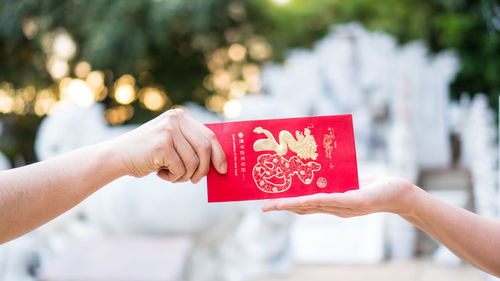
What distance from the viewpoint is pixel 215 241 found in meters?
3.51

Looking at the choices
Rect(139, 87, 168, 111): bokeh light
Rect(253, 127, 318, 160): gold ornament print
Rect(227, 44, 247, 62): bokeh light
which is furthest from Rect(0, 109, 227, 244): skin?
Rect(227, 44, 247, 62): bokeh light

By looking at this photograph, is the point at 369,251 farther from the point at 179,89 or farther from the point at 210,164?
the point at 179,89

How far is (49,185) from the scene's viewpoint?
3.78ft

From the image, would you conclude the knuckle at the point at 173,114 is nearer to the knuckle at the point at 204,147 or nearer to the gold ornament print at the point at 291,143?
the knuckle at the point at 204,147

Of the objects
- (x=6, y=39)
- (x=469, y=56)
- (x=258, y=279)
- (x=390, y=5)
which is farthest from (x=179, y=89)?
(x=258, y=279)

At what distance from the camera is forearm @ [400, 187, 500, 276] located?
4.28 feet

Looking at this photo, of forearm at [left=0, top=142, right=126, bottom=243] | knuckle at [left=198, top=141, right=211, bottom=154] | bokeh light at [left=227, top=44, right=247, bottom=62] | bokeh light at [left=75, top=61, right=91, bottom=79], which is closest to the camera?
forearm at [left=0, top=142, right=126, bottom=243]

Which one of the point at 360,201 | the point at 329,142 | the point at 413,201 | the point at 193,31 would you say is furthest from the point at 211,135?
the point at 193,31

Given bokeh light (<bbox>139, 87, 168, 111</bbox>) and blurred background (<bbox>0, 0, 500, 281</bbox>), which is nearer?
blurred background (<bbox>0, 0, 500, 281</bbox>)

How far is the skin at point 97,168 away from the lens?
113 cm

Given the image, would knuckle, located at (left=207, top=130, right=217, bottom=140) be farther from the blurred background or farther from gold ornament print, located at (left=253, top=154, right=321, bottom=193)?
the blurred background

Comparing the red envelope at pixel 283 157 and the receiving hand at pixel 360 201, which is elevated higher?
the red envelope at pixel 283 157

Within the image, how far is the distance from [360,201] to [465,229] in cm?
30

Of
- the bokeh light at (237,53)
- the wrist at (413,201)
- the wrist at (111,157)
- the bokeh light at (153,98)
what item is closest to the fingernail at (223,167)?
the wrist at (111,157)
